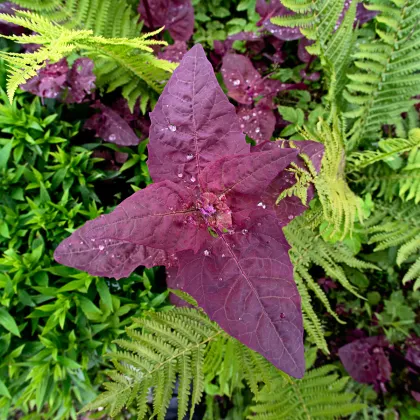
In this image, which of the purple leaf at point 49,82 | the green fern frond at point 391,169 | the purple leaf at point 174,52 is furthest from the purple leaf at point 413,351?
the purple leaf at point 49,82

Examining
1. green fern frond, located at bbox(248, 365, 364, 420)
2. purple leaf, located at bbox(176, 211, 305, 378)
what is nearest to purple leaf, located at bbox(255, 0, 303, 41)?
purple leaf, located at bbox(176, 211, 305, 378)

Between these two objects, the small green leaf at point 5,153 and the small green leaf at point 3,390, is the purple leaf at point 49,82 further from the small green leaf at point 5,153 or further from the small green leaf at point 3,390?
the small green leaf at point 3,390

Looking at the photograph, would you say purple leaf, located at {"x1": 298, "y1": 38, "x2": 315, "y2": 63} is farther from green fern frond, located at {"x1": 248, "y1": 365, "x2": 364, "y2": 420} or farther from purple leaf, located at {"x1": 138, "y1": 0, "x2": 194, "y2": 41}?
green fern frond, located at {"x1": 248, "y1": 365, "x2": 364, "y2": 420}

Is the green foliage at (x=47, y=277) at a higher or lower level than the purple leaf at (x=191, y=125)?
A: lower

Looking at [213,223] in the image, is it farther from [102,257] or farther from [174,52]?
[174,52]

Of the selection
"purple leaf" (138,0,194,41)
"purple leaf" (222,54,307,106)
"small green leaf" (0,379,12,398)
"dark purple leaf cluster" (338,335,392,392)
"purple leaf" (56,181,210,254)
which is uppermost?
"purple leaf" (138,0,194,41)

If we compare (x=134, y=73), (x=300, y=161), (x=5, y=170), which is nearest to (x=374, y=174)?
(x=300, y=161)
